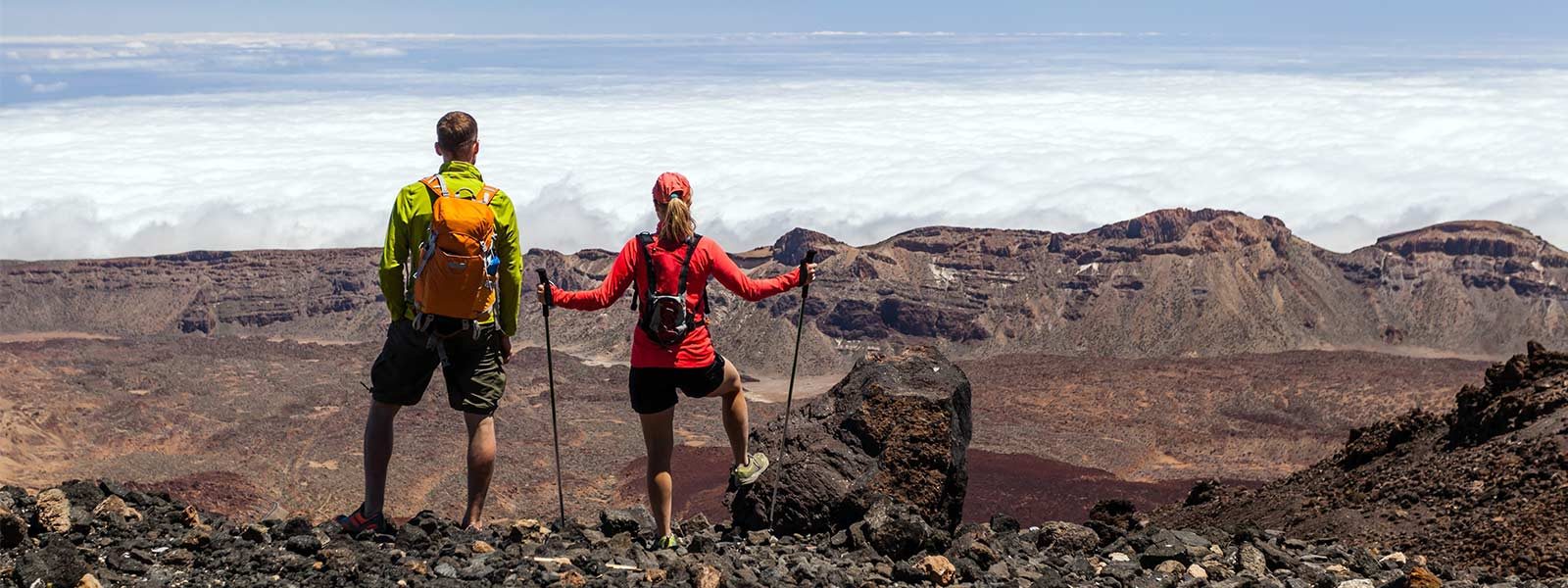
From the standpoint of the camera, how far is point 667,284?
29.2 feet

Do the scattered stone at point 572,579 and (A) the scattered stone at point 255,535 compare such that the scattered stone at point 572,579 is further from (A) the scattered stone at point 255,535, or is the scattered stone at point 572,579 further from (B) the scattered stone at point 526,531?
(A) the scattered stone at point 255,535

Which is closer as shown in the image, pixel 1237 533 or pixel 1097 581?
pixel 1097 581

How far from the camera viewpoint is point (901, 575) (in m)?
9.19

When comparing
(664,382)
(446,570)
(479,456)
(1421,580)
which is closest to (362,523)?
(479,456)

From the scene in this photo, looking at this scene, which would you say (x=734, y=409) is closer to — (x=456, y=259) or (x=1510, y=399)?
(x=456, y=259)

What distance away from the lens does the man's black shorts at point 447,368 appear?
8922mm

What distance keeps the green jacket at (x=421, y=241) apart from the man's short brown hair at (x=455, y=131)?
0.12 metres

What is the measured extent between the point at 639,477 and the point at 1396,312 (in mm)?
69446

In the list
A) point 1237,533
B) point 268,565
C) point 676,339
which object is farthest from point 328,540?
point 1237,533

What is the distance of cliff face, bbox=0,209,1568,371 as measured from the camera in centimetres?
9238

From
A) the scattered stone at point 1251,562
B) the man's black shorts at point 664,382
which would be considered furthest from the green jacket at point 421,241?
the scattered stone at point 1251,562

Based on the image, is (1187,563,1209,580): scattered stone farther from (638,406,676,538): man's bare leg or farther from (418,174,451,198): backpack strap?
(418,174,451,198): backpack strap

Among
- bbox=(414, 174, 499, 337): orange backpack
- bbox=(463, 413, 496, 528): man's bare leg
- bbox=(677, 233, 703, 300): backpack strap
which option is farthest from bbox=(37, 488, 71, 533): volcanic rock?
bbox=(677, 233, 703, 300): backpack strap

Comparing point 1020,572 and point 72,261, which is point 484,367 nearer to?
point 1020,572
